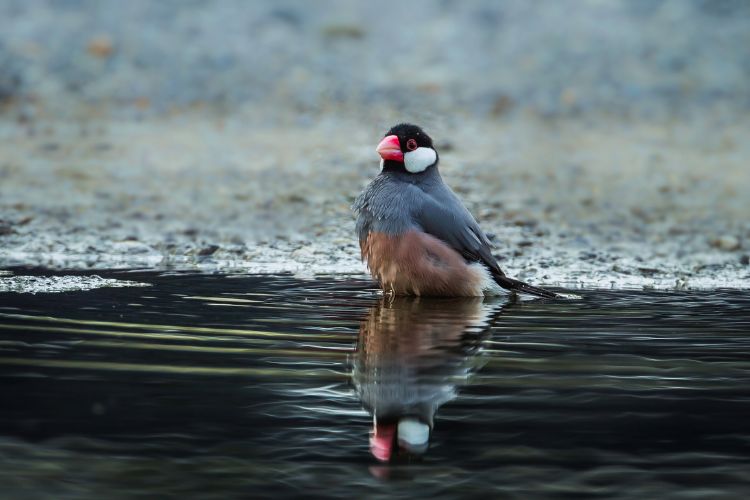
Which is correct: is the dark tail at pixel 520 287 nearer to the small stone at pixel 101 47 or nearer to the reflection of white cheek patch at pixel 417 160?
the reflection of white cheek patch at pixel 417 160

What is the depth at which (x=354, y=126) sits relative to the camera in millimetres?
12430

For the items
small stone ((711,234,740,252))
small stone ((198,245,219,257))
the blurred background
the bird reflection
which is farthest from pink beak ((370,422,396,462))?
small stone ((711,234,740,252))

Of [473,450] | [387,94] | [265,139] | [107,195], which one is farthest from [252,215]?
[473,450]

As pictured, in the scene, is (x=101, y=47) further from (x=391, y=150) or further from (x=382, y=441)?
(x=382, y=441)

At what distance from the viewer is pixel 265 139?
12.1 meters

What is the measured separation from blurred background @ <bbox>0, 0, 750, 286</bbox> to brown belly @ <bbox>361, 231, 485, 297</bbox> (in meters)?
0.94

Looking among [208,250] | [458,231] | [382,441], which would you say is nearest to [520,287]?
[458,231]

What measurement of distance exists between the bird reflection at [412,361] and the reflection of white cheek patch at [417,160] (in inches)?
31.3

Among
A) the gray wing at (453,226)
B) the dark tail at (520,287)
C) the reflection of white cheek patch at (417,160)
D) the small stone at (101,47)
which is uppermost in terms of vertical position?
the small stone at (101,47)

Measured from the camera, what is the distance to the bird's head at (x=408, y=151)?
6.98 meters

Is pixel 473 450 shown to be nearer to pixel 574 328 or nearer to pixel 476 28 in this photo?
pixel 574 328

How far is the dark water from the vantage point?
126 inches

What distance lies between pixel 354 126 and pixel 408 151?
216 inches

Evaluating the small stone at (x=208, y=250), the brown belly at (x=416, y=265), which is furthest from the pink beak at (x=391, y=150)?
the small stone at (x=208, y=250)
